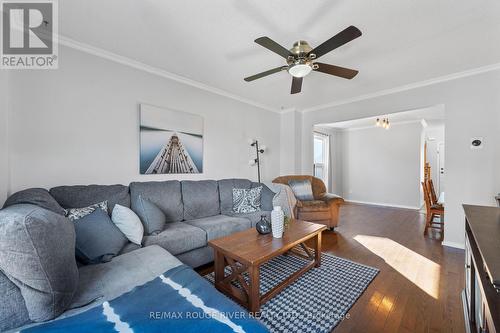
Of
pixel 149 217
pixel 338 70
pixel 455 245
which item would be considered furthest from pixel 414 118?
pixel 149 217

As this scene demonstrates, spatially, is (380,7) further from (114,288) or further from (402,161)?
(402,161)

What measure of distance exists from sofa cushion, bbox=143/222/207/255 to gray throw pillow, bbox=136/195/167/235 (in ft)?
0.26

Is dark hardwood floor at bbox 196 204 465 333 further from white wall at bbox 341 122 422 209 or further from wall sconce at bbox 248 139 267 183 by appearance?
white wall at bbox 341 122 422 209

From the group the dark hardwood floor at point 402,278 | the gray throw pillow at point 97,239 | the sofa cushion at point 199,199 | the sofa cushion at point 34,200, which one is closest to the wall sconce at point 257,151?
the sofa cushion at point 199,199

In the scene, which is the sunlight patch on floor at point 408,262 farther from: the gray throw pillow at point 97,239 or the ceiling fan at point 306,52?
the gray throw pillow at point 97,239

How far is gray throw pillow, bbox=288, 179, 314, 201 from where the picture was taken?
3973 millimetres

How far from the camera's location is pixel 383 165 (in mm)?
6027

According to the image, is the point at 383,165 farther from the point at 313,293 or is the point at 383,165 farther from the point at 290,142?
the point at 313,293

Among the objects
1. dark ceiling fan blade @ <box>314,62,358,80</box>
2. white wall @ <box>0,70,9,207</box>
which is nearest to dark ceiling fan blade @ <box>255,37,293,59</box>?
dark ceiling fan blade @ <box>314,62,358,80</box>

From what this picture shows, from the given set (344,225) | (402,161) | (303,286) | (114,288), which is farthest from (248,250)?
(402,161)

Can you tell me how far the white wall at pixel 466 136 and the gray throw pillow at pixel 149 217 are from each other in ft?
12.7

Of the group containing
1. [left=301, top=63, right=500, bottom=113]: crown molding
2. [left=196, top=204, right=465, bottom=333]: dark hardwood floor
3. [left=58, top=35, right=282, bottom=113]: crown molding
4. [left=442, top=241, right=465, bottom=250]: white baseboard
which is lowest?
[left=196, top=204, right=465, bottom=333]: dark hardwood floor

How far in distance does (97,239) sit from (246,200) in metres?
1.96

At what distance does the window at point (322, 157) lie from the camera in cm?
650
